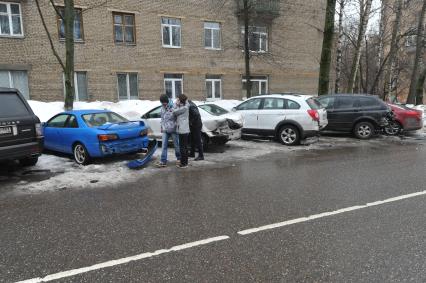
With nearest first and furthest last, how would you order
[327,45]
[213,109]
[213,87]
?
1. [213,109]
2. [327,45]
3. [213,87]

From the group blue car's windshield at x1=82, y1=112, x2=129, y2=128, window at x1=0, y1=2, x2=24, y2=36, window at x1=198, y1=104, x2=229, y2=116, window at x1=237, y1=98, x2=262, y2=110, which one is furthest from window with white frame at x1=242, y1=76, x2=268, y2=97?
blue car's windshield at x1=82, y1=112, x2=129, y2=128

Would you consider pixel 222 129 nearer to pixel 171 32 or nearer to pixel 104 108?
pixel 104 108

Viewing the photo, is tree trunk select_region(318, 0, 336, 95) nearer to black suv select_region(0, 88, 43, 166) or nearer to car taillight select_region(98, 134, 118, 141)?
car taillight select_region(98, 134, 118, 141)

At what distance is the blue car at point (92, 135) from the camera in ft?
28.4

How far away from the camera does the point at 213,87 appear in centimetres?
2494

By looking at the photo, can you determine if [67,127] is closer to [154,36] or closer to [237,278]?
[237,278]

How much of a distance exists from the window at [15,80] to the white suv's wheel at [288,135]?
13938mm

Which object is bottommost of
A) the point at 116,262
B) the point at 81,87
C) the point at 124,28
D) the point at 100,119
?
the point at 116,262

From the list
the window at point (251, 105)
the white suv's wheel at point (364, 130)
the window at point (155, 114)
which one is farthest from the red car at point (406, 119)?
the window at point (155, 114)

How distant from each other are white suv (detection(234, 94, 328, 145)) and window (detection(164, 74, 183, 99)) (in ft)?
37.1

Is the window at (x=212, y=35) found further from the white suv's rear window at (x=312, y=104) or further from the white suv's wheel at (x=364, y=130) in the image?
the white suv's rear window at (x=312, y=104)

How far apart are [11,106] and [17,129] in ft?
1.81

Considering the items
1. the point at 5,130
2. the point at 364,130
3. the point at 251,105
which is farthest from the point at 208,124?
the point at 364,130

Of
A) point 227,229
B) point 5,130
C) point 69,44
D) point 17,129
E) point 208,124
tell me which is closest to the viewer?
point 227,229
